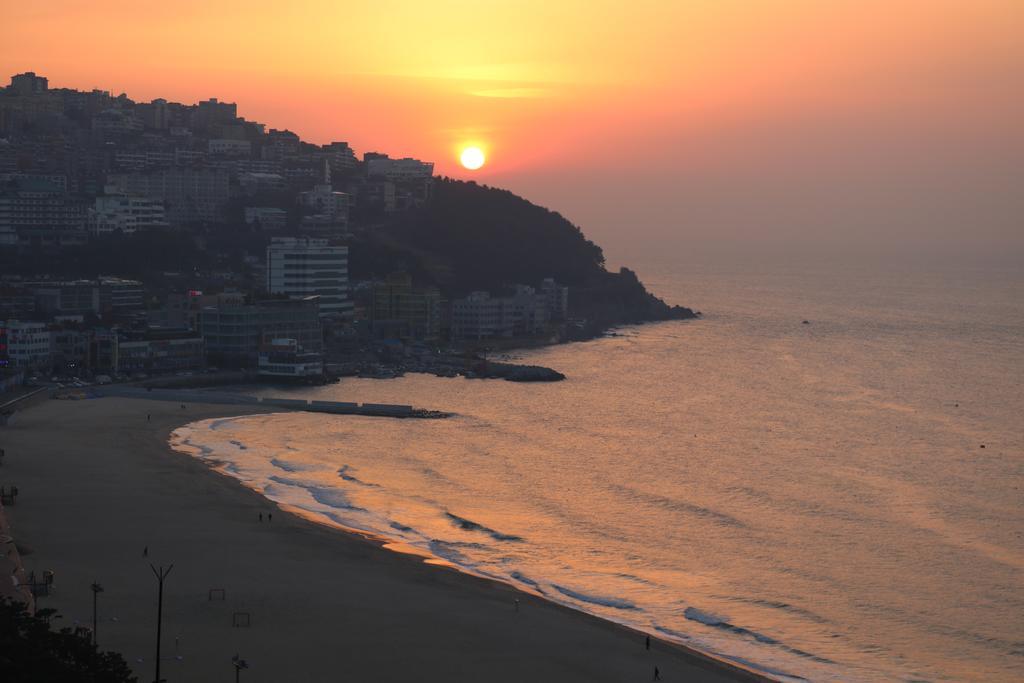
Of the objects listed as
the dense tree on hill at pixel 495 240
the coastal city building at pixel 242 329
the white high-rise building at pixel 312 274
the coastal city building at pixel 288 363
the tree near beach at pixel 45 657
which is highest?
the dense tree on hill at pixel 495 240

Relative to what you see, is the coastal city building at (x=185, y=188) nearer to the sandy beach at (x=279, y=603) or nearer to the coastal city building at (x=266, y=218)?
the coastal city building at (x=266, y=218)

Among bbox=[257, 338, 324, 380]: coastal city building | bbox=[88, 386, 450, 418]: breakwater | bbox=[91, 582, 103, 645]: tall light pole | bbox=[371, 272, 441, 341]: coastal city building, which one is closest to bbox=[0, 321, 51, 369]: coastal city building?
bbox=[88, 386, 450, 418]: breakwater

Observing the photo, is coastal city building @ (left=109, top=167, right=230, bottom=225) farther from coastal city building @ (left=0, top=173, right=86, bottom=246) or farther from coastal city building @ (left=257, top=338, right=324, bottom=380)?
coastal city building @ (left=257, top=338, right=324, bottom=380)

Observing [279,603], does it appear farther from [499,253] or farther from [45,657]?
→ [499,253]

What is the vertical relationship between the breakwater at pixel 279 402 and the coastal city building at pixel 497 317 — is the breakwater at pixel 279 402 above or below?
below

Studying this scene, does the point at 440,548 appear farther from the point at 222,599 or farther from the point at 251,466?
the point at 251,466

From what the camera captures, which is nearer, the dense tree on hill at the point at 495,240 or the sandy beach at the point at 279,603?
the sandy beach at the point at 279,603

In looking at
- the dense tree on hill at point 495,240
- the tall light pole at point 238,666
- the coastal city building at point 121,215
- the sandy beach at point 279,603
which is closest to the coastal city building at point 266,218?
the coastal city building at point 121,215
